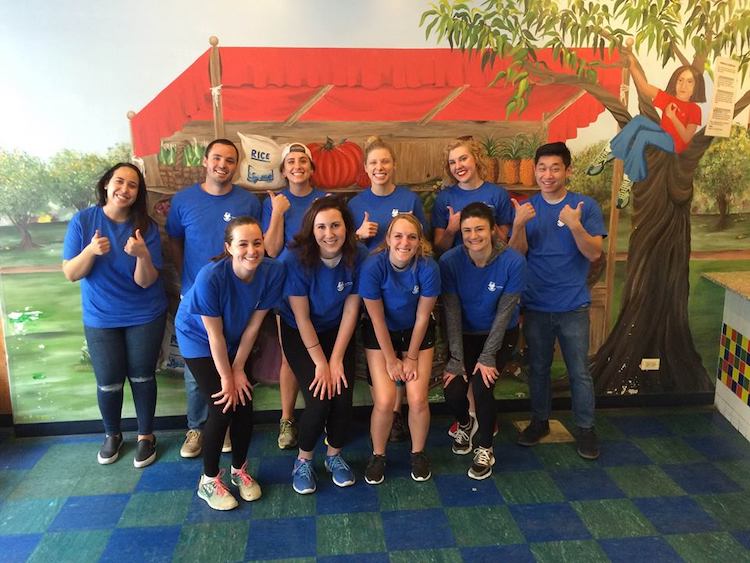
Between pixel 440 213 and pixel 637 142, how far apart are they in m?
1.21

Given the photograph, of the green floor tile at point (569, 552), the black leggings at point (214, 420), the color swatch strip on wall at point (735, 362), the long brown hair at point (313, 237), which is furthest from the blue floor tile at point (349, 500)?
the color swatch strip on wall at point (735, 362)

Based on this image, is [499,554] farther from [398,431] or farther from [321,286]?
[321,286]

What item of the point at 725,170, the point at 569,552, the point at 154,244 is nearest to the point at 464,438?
the point at 569,552

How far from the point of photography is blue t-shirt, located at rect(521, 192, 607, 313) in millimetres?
2758

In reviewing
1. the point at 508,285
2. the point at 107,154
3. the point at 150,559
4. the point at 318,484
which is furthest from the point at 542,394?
the point at 107,154

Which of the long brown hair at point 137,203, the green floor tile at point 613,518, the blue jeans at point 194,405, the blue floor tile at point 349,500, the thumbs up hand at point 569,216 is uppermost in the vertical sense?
the long brown hair at point 137,203

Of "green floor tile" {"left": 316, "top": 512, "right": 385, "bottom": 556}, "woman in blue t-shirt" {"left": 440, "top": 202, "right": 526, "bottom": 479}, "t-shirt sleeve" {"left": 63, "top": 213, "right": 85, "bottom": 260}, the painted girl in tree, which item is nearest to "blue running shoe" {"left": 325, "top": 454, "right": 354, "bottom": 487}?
"green floor tile" {"left": 316, "top": 512, "right": 385, "bottom": 556}

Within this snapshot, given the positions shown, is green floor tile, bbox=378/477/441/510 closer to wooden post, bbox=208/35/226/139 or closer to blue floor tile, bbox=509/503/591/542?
blue floor tile, bbox=509/503/591/542

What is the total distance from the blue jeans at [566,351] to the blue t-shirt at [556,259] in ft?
0.21

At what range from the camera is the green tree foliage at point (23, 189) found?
2.85 metres

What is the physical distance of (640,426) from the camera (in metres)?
3.21

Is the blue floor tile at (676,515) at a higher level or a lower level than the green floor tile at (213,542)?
lower

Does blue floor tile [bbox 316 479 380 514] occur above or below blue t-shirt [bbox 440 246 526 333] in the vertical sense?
below

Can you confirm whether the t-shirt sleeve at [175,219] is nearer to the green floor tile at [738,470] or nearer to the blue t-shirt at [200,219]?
the blue t-shirt at [200,219]
